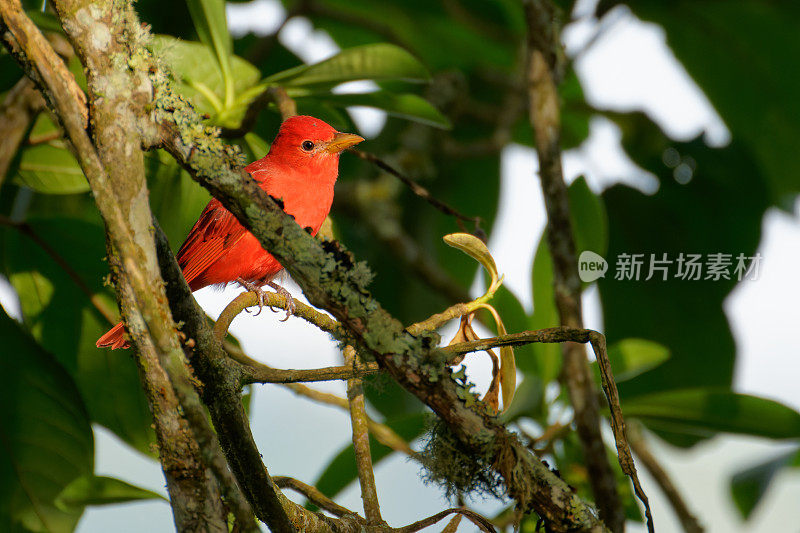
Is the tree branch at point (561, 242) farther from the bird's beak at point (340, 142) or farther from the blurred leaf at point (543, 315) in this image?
the bird's beak at point (340, 142)

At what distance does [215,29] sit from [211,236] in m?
0.61

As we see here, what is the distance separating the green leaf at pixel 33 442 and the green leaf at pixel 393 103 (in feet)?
3.32

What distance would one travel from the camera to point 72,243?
7.08 ft

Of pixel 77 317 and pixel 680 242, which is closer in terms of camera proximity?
pixel 77 317

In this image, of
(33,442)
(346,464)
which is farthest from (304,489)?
(33,442)

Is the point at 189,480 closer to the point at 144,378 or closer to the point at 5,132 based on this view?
the point at 144,378

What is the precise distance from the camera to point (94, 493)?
202 cm

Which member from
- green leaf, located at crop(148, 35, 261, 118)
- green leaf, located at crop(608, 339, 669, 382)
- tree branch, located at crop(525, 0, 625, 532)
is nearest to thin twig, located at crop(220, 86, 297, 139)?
green leaf, located at crop(148, 35, 261, 118)

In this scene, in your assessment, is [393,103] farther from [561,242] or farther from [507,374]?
[507,374]

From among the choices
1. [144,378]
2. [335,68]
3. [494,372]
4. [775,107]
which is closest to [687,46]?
[775,107]

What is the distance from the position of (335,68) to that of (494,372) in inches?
37.0

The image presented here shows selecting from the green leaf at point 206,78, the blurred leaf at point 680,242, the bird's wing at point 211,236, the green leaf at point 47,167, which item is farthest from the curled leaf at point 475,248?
the blurred leaf at point 680,242

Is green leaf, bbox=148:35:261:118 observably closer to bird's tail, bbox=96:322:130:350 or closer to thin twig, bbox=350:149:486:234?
thin twig, bbox=350:149:486:234

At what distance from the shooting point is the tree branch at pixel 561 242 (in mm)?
2186
